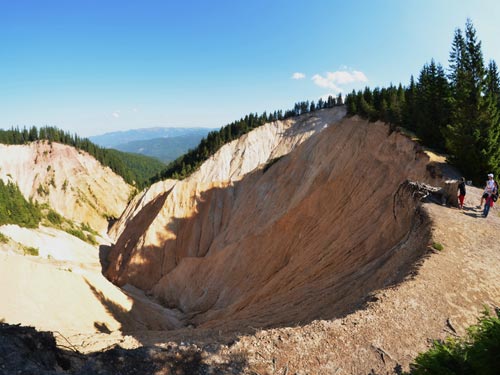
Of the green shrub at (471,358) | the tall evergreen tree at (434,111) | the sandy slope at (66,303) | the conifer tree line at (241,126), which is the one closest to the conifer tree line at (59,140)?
the conifer tree line at (241,126)

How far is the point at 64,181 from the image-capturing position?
60.7 metres

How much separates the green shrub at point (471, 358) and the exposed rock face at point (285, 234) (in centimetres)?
455

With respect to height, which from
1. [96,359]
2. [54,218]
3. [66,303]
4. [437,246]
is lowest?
[54,218]

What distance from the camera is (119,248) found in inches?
1673

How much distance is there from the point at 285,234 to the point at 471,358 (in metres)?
Result: 22.5

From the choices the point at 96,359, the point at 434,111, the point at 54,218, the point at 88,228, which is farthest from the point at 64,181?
the point at 96,359

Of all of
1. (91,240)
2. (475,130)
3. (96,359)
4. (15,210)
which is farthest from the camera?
(91,240)

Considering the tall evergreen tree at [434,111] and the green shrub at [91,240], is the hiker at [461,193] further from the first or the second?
the green shrub at [91,240]

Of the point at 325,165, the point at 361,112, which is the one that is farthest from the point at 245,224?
the point at 361,112

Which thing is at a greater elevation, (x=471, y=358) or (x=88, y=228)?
(x=471, y=358)

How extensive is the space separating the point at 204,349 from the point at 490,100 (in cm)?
2153

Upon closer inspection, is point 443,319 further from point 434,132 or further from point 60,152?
point 60,152

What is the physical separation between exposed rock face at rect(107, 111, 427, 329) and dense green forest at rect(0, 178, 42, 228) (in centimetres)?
1290

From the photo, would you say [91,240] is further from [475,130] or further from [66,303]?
[475,130]
